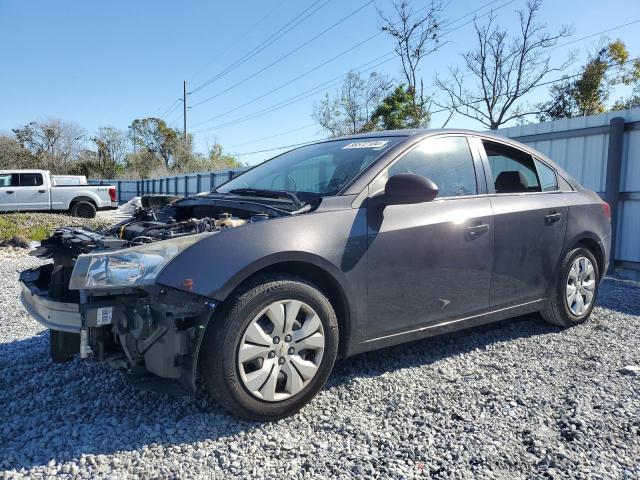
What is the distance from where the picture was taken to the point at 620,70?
29.1 metres

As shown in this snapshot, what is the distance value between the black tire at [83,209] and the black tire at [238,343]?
18.1 meters

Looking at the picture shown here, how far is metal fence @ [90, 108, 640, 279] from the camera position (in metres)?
7.37

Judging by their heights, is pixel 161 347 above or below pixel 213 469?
above

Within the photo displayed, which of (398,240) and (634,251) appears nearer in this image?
(398,240)

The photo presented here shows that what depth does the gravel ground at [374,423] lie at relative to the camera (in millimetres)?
2336

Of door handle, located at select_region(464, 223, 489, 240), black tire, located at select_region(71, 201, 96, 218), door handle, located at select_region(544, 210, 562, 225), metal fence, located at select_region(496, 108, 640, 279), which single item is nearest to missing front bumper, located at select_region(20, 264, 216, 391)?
door handle, located at select_region(464, 223, 489, 240)

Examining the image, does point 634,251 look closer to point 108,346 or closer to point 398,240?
point 398,240

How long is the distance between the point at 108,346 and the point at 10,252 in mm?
8652

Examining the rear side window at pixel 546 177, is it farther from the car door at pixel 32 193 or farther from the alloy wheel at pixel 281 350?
the car door at pixel 32 193

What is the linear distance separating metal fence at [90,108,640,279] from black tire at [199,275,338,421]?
6428 mm

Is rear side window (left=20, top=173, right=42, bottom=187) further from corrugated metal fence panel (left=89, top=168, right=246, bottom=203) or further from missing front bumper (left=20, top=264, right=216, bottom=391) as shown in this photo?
missing front bumper (left=20, top=264, right=216, bottom=391)

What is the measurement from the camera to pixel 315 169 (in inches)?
143

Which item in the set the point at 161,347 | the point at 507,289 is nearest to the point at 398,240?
the point at 507,289

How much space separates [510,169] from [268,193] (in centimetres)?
208
